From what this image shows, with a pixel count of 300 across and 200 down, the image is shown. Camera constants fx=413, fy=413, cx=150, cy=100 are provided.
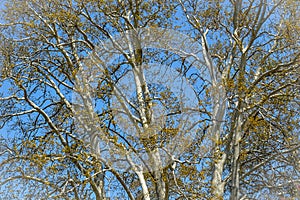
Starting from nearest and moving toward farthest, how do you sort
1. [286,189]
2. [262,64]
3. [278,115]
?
[286,189], [278,115], [262,64]

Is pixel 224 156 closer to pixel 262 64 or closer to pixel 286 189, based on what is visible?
pixel 286 189


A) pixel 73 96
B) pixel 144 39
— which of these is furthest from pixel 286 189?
pixel 73 96

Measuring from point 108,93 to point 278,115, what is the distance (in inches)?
178

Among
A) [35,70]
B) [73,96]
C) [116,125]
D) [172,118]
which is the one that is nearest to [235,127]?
[172,118]

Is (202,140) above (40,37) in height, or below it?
below

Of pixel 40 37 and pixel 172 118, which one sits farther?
pixel 40 37

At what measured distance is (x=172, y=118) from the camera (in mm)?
10836

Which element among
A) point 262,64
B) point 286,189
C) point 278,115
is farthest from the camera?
point 262,64

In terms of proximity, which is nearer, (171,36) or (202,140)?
(202,140)

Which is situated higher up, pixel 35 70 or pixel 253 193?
pixel 35 70

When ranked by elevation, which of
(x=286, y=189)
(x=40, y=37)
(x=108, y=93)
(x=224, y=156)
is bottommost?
(x=286, y=189)

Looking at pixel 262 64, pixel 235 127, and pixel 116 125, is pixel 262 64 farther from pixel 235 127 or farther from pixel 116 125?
pixel 116 125

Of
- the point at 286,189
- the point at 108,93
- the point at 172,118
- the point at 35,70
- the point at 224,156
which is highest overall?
the point at 35,70

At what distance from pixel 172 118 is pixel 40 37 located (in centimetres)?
477
